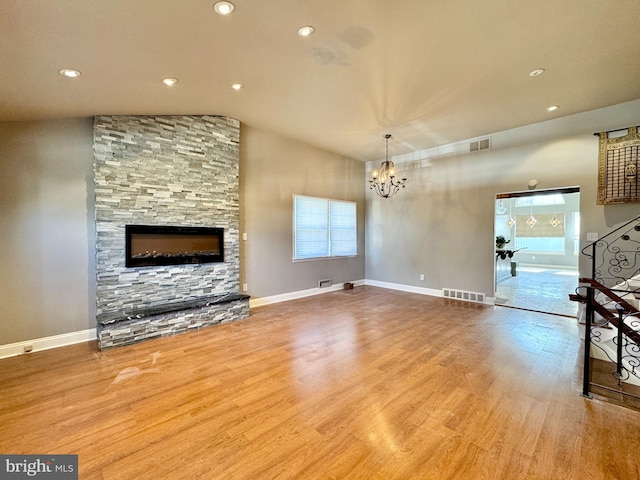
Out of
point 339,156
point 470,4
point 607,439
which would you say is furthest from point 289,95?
point 607,439

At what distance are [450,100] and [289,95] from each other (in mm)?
2288

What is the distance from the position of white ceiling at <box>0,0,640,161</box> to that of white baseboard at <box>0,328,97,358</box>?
8.87 ft

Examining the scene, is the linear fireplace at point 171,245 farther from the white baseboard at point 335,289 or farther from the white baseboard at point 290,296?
the white baseboard at point 335,289

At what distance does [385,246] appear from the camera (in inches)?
286

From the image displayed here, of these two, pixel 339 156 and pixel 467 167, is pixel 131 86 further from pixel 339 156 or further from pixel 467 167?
pixel 467 167

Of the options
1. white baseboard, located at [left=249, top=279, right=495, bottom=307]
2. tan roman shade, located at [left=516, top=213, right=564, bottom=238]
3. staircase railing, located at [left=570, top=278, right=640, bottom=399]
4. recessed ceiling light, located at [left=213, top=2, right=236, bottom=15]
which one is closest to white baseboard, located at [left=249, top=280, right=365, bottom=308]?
white baseboard, located at [left=249, top=279, right=495, bottom=307]

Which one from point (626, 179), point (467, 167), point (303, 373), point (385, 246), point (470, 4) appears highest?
point (470, 4)

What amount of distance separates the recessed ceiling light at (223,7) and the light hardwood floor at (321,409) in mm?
3182

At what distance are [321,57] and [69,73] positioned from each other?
96.6 inches

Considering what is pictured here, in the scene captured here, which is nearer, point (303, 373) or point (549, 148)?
point (303, 373)

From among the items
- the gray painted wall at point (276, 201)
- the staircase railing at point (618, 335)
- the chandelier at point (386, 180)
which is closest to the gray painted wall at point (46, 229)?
the gray painted wall at point (276, 201)

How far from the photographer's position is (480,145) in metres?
5.62

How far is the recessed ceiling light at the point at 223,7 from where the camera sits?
2086mm

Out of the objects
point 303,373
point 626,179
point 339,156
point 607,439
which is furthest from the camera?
point 339,156
